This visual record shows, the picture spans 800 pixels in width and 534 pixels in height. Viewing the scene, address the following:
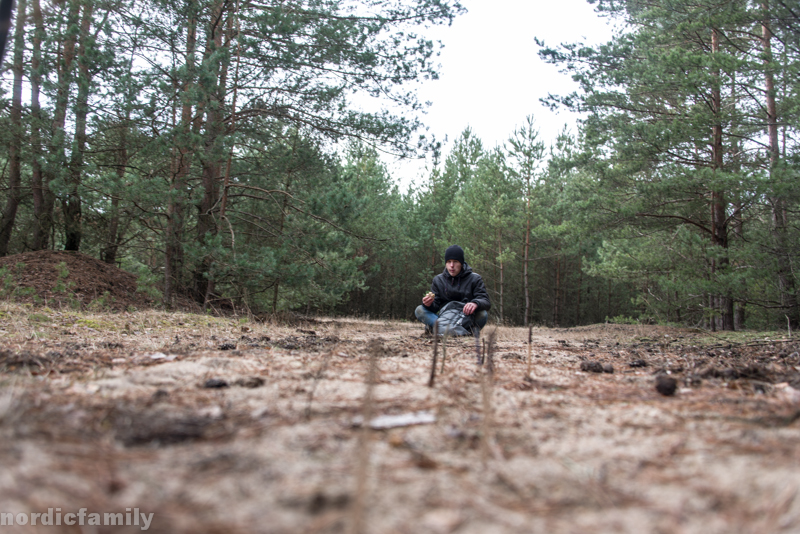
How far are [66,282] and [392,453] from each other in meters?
9.36

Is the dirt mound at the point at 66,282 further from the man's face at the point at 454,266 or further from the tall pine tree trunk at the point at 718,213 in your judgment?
the tall pine tree trunk at the point at 718,213

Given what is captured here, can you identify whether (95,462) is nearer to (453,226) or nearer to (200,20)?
(200,20)

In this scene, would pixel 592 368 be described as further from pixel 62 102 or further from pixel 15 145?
pixel 15 145

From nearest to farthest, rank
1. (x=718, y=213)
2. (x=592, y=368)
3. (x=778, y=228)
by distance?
(x=592, y=368), (x=778, y=228), (x=718, y=213)

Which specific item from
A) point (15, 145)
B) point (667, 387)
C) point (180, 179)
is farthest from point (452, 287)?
point (15, 145)

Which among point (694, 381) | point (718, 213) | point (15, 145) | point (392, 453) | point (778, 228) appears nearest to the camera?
point (392, 453)

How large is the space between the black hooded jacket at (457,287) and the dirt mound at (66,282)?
5709mm

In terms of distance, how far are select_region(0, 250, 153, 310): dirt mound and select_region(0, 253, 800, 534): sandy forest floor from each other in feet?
20.8

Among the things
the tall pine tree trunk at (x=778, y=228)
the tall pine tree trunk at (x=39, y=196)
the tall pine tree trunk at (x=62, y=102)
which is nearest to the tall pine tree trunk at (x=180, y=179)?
the tall pine tree trunk at (x=62, y=102)

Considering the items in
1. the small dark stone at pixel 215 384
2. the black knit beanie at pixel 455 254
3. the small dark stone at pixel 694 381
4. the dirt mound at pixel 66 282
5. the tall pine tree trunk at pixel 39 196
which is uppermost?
the tall pine tree trunk at pixel 39 196

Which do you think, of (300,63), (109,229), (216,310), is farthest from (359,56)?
(109,229)

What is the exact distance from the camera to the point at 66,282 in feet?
28.1

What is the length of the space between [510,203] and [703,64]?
45.3 ft

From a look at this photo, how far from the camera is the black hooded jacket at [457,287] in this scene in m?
6.48
